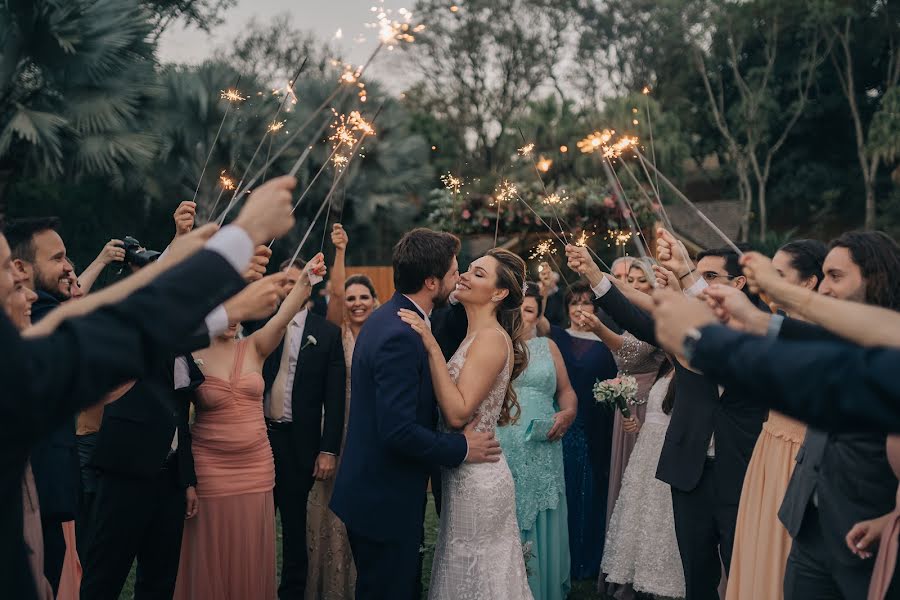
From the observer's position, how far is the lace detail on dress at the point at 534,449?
5.44 m

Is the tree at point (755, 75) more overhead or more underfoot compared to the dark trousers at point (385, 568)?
more overhead

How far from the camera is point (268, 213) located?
6.95 feet

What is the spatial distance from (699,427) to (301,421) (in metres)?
2.57

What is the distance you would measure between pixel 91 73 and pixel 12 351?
12095 mm

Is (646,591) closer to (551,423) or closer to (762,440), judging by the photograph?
(551,423)

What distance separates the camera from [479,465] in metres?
4.02

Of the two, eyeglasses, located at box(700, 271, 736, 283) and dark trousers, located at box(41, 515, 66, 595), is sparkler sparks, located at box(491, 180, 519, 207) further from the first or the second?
dark trousers, located at box(41, 515, 66, 595)

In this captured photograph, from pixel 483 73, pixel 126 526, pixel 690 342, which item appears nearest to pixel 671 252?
pixel 690 342

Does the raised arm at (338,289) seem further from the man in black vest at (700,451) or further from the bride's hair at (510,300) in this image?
the man in black vest at (700,451)

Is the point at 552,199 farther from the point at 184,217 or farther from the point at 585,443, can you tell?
the point at 184,217

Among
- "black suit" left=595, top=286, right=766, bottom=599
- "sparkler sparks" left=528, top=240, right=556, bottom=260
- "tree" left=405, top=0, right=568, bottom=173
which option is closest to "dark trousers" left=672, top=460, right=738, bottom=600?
"black suit" left=595, top=286, right=766, bottom=599

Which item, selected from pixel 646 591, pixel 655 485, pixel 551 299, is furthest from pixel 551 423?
pixel 551 299

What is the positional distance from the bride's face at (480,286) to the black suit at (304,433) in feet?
5.69

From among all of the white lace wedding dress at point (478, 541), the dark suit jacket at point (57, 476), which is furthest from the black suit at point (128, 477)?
the white lace wedding dress at point (478, 541)
